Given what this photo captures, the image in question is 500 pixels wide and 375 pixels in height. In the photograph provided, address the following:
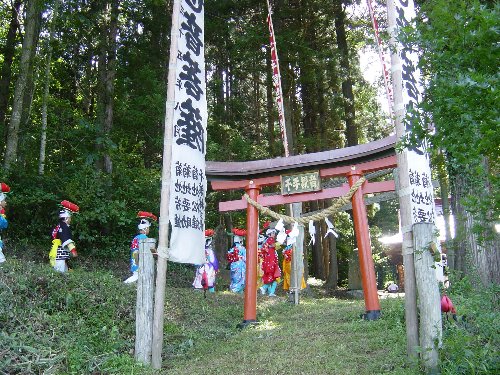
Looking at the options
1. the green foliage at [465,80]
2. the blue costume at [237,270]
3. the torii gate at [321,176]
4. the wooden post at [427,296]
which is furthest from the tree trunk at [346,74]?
the green foliage at [465,80]

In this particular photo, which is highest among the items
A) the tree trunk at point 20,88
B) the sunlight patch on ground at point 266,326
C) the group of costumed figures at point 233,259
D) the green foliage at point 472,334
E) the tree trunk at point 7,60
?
the tree trunk at point 7,60

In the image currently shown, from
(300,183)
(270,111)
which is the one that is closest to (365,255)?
(300,183)

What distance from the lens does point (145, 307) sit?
6.59 metres

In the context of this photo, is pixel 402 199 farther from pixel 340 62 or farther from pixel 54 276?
pixel 340 62

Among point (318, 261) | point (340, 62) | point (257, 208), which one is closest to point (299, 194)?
point (257, 208)

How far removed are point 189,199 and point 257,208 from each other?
2907mm

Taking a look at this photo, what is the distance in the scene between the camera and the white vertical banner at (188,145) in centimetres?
698

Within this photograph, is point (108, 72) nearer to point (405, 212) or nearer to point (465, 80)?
point (405, 212)

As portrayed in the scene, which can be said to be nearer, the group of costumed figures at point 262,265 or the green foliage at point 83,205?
the green foliage at point 83,205

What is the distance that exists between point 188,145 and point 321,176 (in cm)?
335

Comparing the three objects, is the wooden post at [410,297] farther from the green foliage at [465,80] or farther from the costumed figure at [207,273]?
the costumed figure at [207,273]

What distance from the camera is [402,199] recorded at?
630 centimetres

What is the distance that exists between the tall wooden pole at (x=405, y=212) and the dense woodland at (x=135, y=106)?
1322 mm

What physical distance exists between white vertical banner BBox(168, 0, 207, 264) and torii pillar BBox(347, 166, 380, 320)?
296cm
